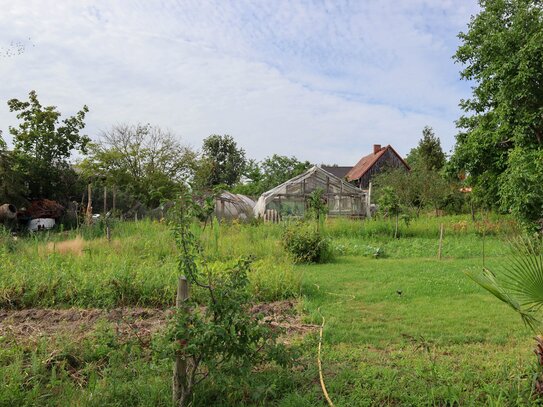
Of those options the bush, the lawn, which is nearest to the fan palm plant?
the lawn

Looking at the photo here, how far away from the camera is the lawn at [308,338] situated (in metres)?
3.34

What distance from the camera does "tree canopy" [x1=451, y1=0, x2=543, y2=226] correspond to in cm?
1580

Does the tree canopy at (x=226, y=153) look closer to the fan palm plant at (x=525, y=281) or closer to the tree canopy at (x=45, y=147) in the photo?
the tree canopy at (x=45, y=147)

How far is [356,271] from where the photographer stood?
30.9 ft

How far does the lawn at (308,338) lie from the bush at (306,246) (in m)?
0.35

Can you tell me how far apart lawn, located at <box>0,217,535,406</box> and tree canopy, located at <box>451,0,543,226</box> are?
822cm

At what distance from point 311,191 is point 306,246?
13289mm

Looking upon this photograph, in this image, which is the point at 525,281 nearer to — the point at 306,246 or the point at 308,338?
the point at 308,338

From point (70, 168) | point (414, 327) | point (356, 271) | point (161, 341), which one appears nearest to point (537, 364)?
point (414, 327)

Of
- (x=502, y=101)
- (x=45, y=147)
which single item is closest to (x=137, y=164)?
(x=45, y=147)

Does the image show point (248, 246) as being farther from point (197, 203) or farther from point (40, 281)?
point (197, 203)

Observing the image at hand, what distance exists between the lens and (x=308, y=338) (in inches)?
180

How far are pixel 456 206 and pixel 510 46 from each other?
10318 millimetres

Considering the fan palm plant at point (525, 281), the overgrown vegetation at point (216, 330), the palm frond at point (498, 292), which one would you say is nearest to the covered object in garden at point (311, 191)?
the overgrown vegetation at point (216, 330)
